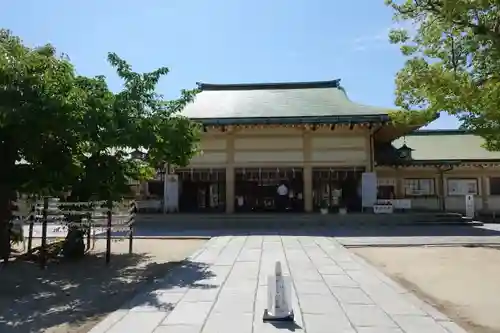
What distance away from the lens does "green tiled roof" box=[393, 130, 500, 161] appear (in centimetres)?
2473

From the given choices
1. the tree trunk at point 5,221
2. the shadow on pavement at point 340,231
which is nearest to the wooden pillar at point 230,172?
the shadow on pavement at point 340,231

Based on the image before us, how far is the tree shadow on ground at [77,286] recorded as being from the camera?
18.6 feet

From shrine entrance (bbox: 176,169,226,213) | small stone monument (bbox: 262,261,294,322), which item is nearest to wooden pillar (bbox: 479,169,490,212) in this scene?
shrine entrance (bbox: 176,169,226,213)

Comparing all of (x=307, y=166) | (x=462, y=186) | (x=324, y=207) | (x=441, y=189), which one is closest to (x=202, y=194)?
(x=307, y=166)

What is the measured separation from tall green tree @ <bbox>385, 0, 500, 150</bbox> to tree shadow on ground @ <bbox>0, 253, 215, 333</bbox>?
5125 millimetres

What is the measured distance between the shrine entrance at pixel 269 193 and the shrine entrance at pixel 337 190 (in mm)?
916

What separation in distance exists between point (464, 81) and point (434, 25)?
103cm

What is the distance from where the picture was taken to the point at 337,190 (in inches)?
958

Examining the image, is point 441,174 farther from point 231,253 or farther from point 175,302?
point 175,302

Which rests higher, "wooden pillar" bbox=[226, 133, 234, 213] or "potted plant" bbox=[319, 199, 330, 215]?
"wooden pillar" bbox=[226, 133, 234, 213]

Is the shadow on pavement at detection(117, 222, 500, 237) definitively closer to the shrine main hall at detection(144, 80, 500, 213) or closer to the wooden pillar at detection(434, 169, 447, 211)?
the shrine main hall at detection(144, 80, 500, 213)

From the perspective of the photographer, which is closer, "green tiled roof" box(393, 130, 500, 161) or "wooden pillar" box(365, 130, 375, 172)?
"wooden pillar" box(365, 130, 375, 172)

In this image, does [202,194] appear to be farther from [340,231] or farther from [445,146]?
[445,146]

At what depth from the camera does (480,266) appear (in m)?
9.61
